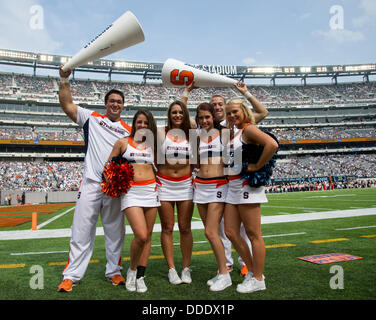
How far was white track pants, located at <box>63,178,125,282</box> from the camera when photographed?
355 cm

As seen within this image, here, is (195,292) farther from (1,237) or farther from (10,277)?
(1,237)

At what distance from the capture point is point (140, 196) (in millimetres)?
3463

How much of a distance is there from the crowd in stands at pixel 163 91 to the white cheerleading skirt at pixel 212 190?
4583cm

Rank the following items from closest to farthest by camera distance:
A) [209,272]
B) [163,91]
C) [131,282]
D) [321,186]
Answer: [131,282] < [209,272] < [321,186] < [163,91]

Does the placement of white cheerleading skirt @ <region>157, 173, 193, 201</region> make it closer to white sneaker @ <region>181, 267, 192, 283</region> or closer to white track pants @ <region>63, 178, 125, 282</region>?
white track pants @ <region>63, 178, 125, 282</region>

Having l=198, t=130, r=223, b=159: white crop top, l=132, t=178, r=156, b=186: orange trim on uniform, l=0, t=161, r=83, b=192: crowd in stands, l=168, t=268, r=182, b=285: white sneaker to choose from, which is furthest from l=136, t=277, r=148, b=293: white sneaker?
l=0, t=161, r=83, b=192: crowd in stands

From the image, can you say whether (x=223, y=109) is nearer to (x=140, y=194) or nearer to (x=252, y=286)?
(x=140, y=194)

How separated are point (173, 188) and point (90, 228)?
1.13 metres

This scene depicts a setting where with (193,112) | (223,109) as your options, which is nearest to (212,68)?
(193,112)

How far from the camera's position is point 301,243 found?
18.5 ft

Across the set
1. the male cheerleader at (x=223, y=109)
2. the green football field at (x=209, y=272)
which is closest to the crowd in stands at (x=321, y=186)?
the green football field at (x=209, y=272)

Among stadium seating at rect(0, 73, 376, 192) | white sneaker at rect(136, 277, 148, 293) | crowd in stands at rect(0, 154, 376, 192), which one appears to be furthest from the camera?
stadium seating at rect(0, 73, 376, 192)

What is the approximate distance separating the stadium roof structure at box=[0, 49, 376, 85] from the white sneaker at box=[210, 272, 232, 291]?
47046 millimetres
